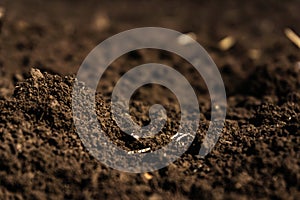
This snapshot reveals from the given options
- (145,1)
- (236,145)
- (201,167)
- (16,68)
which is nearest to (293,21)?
(145,1)

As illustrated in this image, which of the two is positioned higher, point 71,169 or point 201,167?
point 71,169

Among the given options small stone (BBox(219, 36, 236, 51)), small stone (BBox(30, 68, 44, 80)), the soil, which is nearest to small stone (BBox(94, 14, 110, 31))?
the soil

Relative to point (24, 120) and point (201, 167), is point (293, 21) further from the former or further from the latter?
point (24, 120)

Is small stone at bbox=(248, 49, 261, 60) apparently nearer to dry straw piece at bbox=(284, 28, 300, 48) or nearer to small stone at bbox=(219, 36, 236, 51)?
small stone at bbox=(219, 36, 236, 51)

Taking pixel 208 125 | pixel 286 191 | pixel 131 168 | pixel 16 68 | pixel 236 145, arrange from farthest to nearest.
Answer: pixel 16 68 → pixel 208 125 → pixel 236 145 → pixel 131 168 → pixel 286 191

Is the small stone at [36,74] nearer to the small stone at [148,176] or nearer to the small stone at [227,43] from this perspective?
the small stone at [148,176]
